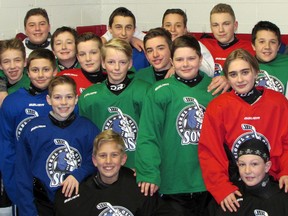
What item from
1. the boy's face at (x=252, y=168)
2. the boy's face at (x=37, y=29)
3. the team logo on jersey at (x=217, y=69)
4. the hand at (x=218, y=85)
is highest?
the boy's face at (x=37, y=29)

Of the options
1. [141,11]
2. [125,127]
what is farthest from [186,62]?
[141,11]

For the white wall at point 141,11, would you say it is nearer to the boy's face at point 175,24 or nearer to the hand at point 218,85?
the boy's face at point 175,24

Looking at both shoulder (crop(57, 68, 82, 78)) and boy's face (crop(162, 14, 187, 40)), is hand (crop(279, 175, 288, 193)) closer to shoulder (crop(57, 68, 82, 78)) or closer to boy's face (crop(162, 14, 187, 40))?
shoulder (crop(57, 68, 82, 78))

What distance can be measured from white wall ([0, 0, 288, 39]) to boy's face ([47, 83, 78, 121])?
2.10 m

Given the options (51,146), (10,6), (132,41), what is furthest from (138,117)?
(10,6)

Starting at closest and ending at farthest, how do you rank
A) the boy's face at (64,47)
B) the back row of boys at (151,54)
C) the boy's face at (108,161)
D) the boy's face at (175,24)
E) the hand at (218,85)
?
the boy's face at (108,161), the hand at (218,85), the back row of boys at (151,54), the boy's face at (64,47), the boy's face at (175,24)

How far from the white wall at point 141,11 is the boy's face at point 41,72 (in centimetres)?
167

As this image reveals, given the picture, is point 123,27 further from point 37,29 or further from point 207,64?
point 207,64

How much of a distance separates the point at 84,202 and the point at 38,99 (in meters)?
0.86

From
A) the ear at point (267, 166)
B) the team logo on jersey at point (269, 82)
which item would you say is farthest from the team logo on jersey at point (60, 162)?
the team logo on jersey at point (269, 82)

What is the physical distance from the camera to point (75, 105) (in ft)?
12.2

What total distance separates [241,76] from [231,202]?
Result: 0.78 meters

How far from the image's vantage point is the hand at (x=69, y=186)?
328 centimetres

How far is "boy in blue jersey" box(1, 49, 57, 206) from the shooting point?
3.69 meters
